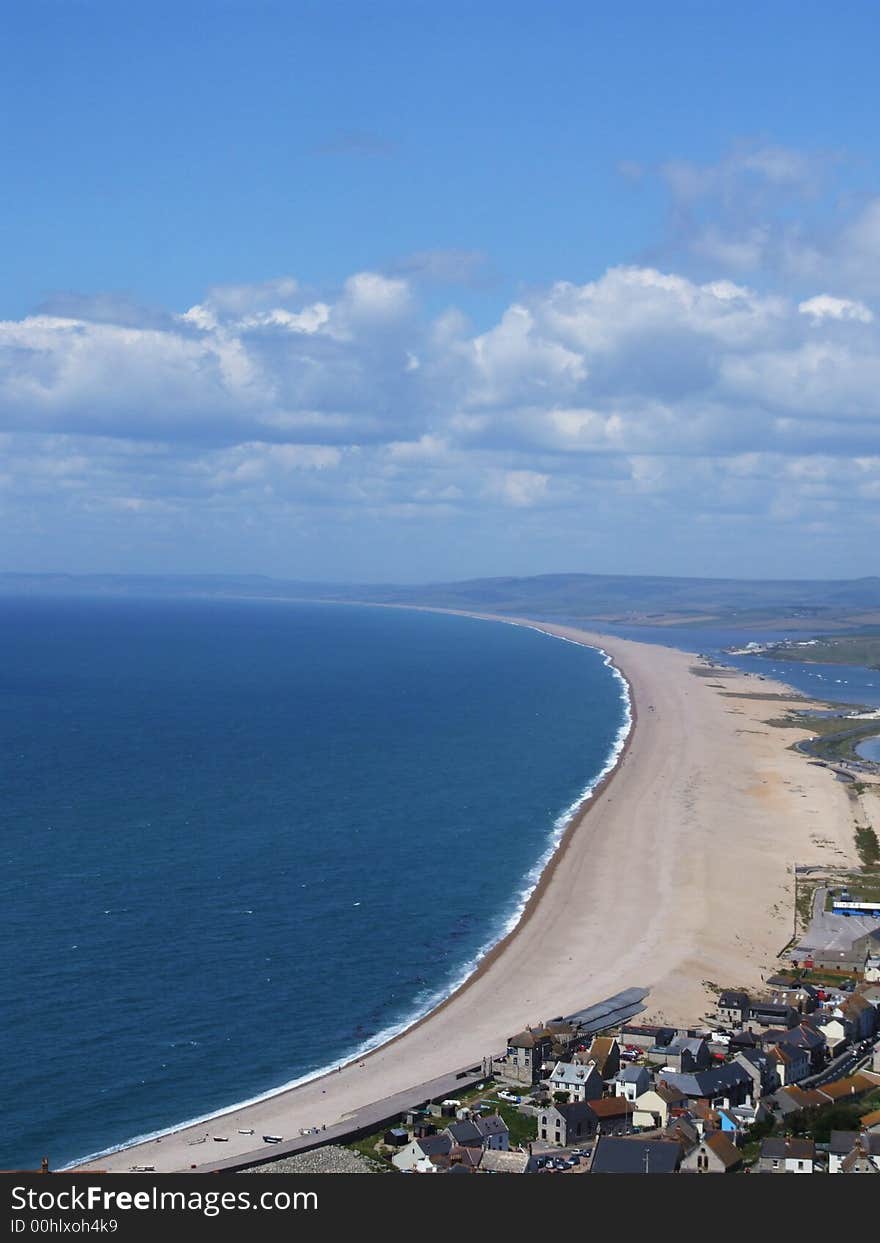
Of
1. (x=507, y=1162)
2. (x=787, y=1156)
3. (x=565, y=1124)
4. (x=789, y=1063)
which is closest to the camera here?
(x=507, y=1162)

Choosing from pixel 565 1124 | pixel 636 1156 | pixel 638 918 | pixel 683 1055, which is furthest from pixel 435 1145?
pixel 638 918

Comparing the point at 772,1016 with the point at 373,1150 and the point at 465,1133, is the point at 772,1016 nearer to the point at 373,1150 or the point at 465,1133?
the point at 465,1133

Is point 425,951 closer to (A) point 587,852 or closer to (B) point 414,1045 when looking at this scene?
(B) point 414,1045

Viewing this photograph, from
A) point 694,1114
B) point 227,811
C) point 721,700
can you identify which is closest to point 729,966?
point 694,1114

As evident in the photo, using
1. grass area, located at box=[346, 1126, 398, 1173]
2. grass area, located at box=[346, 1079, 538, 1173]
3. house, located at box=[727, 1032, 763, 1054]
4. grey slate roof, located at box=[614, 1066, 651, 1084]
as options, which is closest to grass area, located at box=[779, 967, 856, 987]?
house, located at box=[727, 1032, 763, 1054]

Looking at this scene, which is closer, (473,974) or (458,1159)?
(458,1159)

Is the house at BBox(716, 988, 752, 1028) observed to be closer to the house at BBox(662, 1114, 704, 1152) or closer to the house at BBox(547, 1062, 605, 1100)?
the house at BBox(547, 1062, 605, 1100)

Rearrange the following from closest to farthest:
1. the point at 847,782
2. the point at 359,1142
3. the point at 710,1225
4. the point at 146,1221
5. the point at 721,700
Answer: the point at 146,1221
the point at 710,1225
the point at 359,1142
the point at 847,782
the point at 721,700
